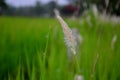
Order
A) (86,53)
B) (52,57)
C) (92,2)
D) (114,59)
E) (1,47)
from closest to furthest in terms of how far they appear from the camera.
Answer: (52,57)
(114,59)
(86,53)
(1,47)
(92,2)

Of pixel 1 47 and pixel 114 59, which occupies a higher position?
pixel 114 59

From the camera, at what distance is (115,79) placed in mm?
1089

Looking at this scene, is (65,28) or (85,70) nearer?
(65,28)

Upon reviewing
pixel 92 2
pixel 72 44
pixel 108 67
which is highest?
pixel 72 44

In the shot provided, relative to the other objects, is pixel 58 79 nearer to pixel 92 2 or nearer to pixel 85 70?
pixel 85 70

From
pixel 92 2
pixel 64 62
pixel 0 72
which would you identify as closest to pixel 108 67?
pixel 64 62

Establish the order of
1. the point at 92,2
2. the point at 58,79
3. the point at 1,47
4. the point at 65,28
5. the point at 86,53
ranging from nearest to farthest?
the point at 65,28
the point at 58,79
the point at 86,53
the point at 1,47
the point at 92,2

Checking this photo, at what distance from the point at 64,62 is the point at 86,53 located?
7.0 inches

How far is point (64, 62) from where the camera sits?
51.4 inches

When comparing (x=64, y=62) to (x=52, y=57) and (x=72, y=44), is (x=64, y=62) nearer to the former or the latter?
(x=52, y=57)

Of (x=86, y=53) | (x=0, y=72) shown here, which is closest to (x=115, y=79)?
(x=86, y=53)

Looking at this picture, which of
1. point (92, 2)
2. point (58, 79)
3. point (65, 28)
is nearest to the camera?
point (65, 28)

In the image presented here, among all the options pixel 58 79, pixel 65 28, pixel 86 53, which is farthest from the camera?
pixel 86 53

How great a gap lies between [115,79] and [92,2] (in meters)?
1.85
